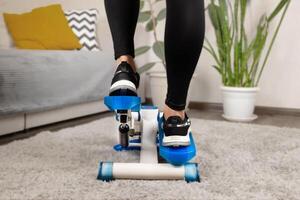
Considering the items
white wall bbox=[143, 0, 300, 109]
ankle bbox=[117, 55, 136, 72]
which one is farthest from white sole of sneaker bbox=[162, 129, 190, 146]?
white wall bbox=[143, 0, 300, 109]

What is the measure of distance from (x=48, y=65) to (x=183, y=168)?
1.06m

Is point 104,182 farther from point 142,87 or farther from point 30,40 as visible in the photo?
point 142,87

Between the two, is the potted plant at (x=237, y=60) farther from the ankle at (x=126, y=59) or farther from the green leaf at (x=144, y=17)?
the ankle at (x=126, y=59)

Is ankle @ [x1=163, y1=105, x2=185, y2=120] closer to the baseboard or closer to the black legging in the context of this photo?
the black legging

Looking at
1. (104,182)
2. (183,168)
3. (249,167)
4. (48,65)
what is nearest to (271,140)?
(249,167)

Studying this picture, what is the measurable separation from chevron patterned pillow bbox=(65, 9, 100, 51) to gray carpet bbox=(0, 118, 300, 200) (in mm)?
975

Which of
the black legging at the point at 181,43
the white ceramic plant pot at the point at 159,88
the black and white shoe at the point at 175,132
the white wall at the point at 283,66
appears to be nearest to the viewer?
the black legging at the point at 181,43

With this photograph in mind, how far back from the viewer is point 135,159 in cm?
110

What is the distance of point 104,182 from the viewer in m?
0.85

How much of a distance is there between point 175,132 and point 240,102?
1.30m

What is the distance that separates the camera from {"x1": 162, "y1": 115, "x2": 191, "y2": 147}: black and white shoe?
2.72 feet

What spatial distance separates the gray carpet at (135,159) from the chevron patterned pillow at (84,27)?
3.20 feet

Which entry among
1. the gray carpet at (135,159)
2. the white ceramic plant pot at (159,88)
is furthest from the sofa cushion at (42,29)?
the gray carpet at (135,159)

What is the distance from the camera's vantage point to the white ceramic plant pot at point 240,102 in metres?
2.01
